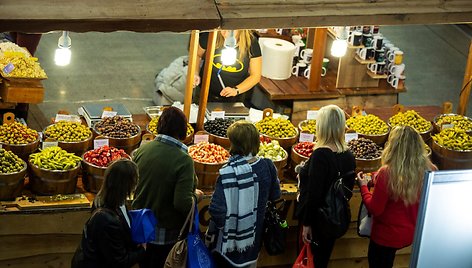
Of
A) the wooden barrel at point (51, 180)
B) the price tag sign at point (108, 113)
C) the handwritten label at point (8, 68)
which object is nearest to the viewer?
the wooden barrel at point (51, 180)

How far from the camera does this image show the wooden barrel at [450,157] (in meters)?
7.14

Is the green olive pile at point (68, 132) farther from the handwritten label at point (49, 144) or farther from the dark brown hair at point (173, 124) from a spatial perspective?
the dark brown hair at point (173, 124)

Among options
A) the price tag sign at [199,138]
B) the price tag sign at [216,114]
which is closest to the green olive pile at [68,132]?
the price tag sign at [199,138]

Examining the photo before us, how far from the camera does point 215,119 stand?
7.12 metres

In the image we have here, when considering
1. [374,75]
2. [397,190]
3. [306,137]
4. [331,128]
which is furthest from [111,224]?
[374,75]

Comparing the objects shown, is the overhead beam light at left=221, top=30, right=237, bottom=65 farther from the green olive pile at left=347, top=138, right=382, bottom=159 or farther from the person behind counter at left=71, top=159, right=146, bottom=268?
the person behind counter at left=71, top=159, right=146, bottom=268

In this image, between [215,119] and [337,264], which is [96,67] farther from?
[337,264]

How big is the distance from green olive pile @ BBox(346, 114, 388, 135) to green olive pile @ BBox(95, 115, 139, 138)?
186 centimetres

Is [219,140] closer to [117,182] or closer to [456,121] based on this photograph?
[117,182]

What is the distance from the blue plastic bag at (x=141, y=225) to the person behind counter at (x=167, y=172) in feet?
0.95

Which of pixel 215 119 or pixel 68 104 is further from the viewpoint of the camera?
pixel 68 104

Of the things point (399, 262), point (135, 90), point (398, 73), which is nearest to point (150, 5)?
point (399, 262)

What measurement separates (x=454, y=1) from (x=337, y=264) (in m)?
2.25

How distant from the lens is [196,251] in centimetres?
544
